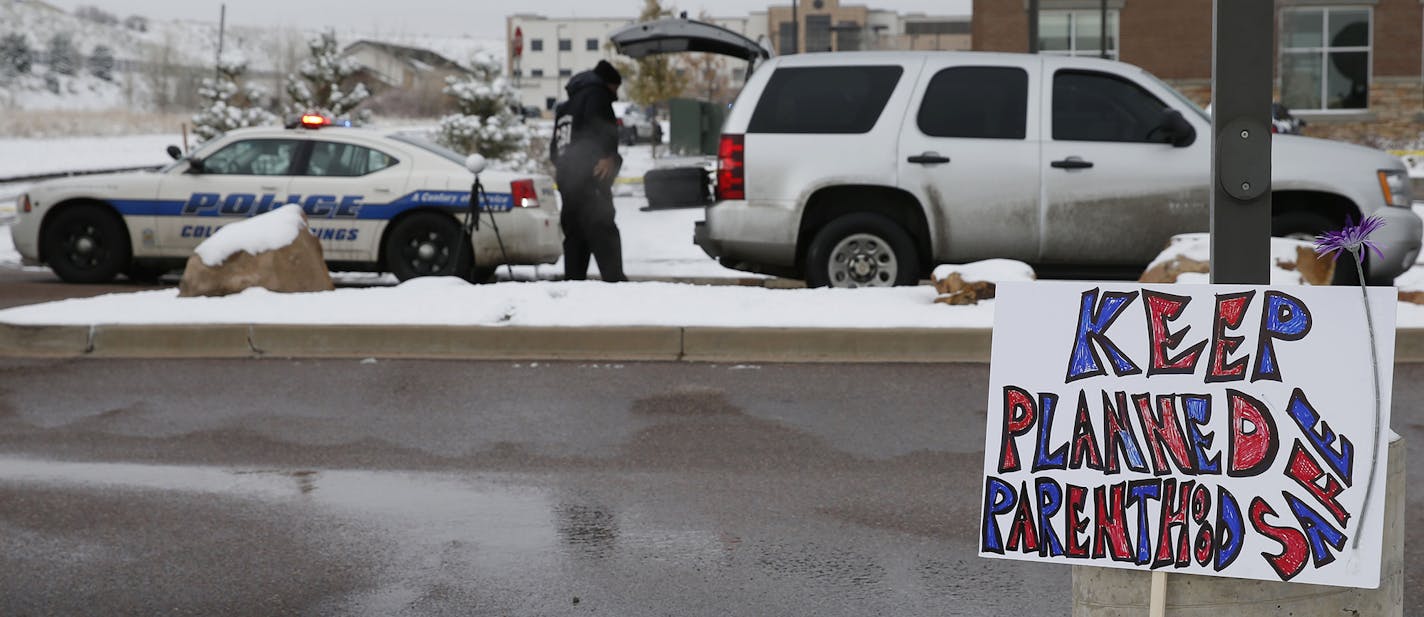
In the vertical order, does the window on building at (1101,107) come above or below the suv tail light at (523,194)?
above

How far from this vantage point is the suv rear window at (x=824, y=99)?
35.4 ft

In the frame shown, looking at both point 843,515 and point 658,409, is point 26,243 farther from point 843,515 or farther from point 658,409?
point 843,515

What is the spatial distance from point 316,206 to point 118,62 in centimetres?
16163

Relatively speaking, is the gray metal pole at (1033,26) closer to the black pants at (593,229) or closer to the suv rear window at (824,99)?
the suv rear window at (824,99)

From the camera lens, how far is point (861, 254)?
10.8 m

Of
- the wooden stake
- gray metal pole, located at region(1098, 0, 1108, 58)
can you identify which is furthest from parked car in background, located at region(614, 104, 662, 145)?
the wooden stake

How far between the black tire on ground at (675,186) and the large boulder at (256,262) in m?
2.23

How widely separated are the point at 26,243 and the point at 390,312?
5.44m

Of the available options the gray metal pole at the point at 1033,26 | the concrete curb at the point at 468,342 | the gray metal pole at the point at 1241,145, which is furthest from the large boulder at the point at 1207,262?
the gray metal pole at the point at 1033,26

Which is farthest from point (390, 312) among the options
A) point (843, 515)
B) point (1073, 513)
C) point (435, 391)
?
point (1073, 513)

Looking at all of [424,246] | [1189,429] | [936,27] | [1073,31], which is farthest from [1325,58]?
[936,27]

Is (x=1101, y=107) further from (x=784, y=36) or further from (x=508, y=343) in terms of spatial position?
(x=784, y=36)

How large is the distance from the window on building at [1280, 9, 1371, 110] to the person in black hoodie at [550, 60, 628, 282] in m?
22.9

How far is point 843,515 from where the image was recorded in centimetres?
570
